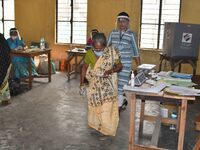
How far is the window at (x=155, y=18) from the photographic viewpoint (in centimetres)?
760

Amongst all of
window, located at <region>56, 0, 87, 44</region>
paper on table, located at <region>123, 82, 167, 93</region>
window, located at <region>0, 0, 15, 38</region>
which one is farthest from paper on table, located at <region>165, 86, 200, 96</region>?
window, located at <region>0, 0, 15, 38</region>

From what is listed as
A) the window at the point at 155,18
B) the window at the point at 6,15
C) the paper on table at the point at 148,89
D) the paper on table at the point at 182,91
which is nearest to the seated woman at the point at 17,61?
the window at the point at 6,15

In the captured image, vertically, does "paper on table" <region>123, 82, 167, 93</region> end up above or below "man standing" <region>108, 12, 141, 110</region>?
below

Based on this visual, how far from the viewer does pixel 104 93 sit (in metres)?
3.56

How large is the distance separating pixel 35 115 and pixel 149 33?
4409 mm

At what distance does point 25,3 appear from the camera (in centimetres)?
895

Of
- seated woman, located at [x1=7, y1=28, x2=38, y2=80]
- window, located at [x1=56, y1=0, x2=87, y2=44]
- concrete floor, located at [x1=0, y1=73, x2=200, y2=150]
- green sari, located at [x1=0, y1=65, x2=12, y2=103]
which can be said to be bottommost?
concrete floor, located at [x1=0, y1=73, x2=200, y2=150]

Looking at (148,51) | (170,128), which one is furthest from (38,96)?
(148,51)

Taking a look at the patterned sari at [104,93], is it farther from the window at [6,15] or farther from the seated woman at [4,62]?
the window at [6,15]

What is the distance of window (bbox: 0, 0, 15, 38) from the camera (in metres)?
9.37

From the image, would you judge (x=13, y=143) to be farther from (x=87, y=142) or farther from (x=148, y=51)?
(x=148, y=51)

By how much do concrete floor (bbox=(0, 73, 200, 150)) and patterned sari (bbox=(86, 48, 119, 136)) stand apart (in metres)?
0.26

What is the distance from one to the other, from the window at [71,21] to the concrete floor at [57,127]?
316 cm

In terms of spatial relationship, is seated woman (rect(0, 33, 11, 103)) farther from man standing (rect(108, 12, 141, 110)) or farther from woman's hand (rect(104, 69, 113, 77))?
woman's hand (rect(104, 69, 113, 77))
